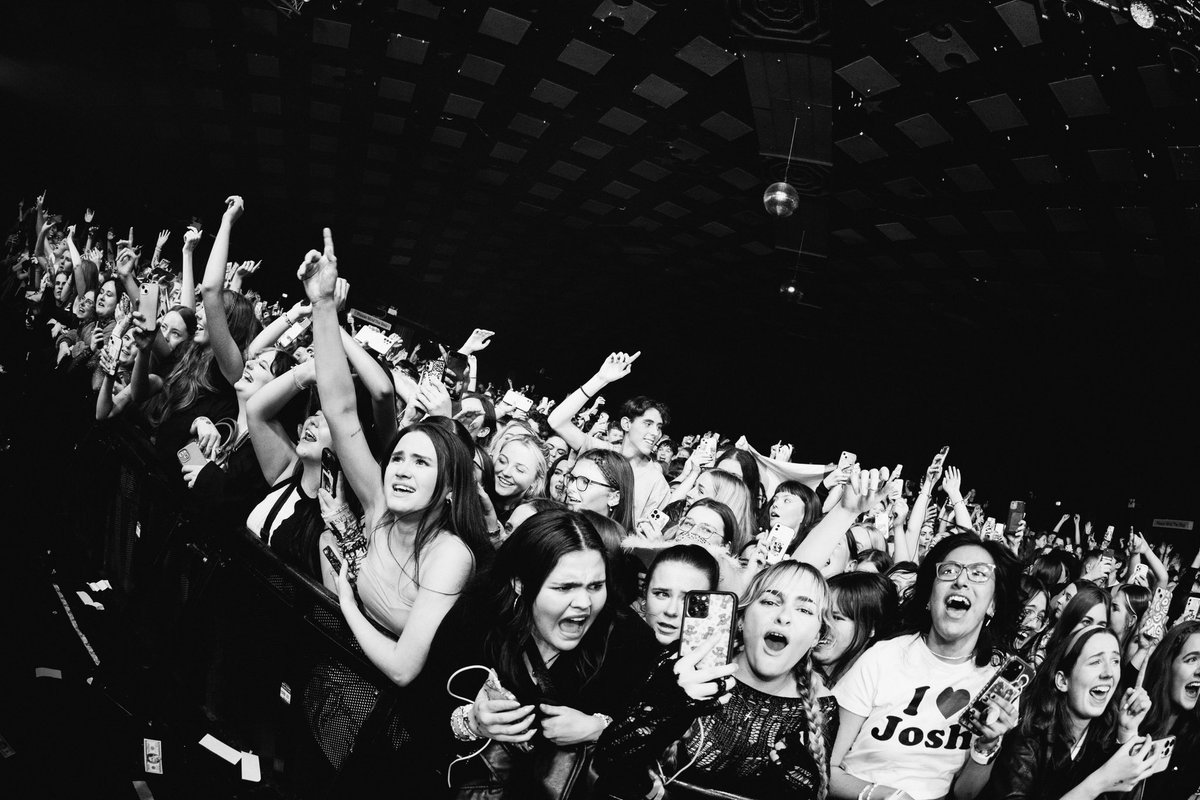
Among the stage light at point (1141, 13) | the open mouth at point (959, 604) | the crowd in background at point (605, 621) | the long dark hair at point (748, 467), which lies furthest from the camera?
the long dark hair at point (748, 467)

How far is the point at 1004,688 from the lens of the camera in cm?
159

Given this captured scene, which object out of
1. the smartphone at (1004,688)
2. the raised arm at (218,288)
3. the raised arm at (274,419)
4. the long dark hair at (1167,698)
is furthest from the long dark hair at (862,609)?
the raised arm at (218,288)

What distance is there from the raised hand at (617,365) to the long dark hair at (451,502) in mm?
2129

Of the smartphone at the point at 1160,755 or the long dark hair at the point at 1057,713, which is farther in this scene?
the long dark hair at the point at 1057,713

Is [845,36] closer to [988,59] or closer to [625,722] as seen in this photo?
[988,59]

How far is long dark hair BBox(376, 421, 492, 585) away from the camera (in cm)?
181

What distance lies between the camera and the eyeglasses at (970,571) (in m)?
1.95

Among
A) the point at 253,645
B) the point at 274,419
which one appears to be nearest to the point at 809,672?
the point at 253,645

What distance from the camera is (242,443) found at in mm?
2639

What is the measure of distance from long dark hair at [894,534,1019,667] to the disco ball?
1.58 metres

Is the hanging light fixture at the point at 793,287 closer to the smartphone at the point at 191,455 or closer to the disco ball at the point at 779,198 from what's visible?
the disco ball at the point at 779,198

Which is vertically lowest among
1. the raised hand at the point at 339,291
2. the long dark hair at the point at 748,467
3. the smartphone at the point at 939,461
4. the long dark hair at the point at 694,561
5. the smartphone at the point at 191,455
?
the long dark hair at the point at 694,561

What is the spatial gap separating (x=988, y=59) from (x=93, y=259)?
7010 mm

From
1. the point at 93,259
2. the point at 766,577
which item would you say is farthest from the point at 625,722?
the point at 93,259
